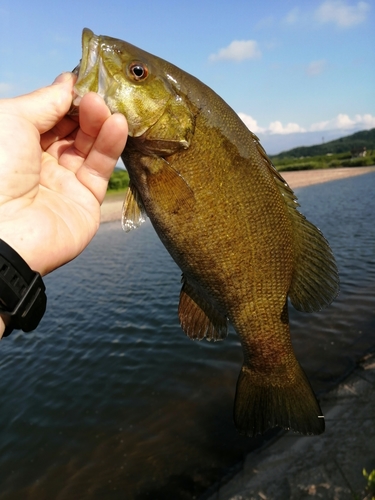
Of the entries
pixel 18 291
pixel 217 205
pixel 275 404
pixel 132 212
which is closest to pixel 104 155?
pixel 132 212

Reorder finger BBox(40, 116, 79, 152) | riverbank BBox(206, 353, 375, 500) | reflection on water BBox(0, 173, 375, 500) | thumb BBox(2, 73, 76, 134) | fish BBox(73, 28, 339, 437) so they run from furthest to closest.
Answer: reflection on water BBox(0, 173, 375, 500)
riverbank BBox(206, 353, 375, 500)
finger BBox(40, 116, 79, 152)
thumb BBox(2, 73, 76, 134)
fish BBox(73, 28, 339, 437)

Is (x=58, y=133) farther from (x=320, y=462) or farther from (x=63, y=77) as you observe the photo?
(x=320, y=462)

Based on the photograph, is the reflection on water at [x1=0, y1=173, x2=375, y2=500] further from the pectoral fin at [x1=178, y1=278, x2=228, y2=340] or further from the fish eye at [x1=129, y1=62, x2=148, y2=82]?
the fish eye at [x1=129, y1=62, x2=148, y2=82]

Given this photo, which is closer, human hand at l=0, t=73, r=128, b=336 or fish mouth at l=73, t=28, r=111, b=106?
fish mouth at l=73, t=28, r=111, b=106

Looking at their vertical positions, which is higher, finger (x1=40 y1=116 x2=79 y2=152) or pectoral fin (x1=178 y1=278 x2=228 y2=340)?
finger (x1=40 y1=116 x2=79 y2=152)

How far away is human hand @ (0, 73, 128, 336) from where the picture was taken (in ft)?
8.07

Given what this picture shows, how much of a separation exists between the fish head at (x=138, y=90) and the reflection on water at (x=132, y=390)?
4510 millimetres

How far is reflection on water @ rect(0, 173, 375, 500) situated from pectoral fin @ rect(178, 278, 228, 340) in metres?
3.01

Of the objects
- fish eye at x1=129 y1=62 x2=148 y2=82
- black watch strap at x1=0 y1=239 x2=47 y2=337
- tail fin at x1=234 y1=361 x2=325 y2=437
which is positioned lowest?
tail fin at x1=234 y1=361 x2=325 y2=437

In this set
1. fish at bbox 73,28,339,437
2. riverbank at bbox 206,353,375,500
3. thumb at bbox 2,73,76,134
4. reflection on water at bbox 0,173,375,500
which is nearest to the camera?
fish at bbox 73,28,339,437

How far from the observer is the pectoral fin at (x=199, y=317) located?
117 inches

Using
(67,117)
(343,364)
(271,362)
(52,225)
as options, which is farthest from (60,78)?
(343,364)

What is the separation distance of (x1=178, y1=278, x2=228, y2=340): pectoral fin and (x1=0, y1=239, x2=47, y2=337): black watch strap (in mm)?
1077

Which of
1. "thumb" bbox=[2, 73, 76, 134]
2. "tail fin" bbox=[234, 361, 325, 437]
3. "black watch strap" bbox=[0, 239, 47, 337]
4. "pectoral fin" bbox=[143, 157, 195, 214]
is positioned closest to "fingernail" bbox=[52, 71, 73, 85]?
"thumb" bbox=[2, 73, 76, 134]
